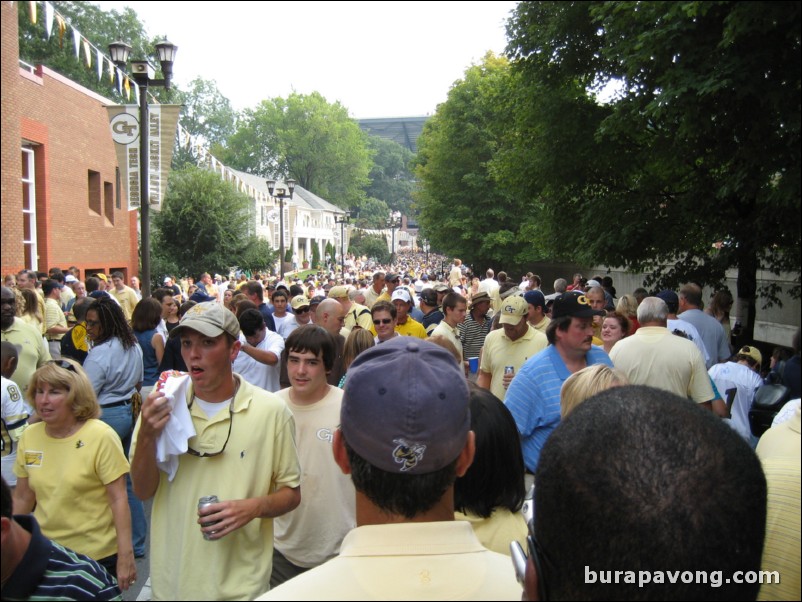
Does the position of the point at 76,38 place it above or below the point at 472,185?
above

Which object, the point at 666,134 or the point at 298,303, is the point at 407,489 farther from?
the point at 666,134

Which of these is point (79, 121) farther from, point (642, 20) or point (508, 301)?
point (508, 301)

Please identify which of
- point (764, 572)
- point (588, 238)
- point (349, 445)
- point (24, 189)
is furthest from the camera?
point (24, 189)

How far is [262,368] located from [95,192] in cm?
2482

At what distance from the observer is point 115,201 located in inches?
1198

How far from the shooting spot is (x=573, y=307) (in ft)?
16.0

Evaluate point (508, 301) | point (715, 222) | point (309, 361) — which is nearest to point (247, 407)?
point (309, 361)

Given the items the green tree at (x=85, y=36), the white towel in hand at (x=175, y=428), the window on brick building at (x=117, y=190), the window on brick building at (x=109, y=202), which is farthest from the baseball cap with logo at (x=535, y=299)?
the window on brick building at (x=117, y=190)

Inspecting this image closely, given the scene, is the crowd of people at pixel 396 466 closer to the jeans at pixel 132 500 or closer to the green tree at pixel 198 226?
the jeans at pixel 132 500

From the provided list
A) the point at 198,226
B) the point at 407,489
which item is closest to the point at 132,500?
the point at 407,489

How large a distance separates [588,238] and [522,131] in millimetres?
3438

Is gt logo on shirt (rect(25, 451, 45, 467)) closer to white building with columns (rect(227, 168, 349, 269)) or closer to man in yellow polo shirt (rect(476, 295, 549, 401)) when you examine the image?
man in yellow polo shirt (rect(476, 295, 549, 401))

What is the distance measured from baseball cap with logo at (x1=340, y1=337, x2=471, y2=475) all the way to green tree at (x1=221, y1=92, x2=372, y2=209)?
95.5 meters

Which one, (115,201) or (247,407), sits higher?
(115,201)
